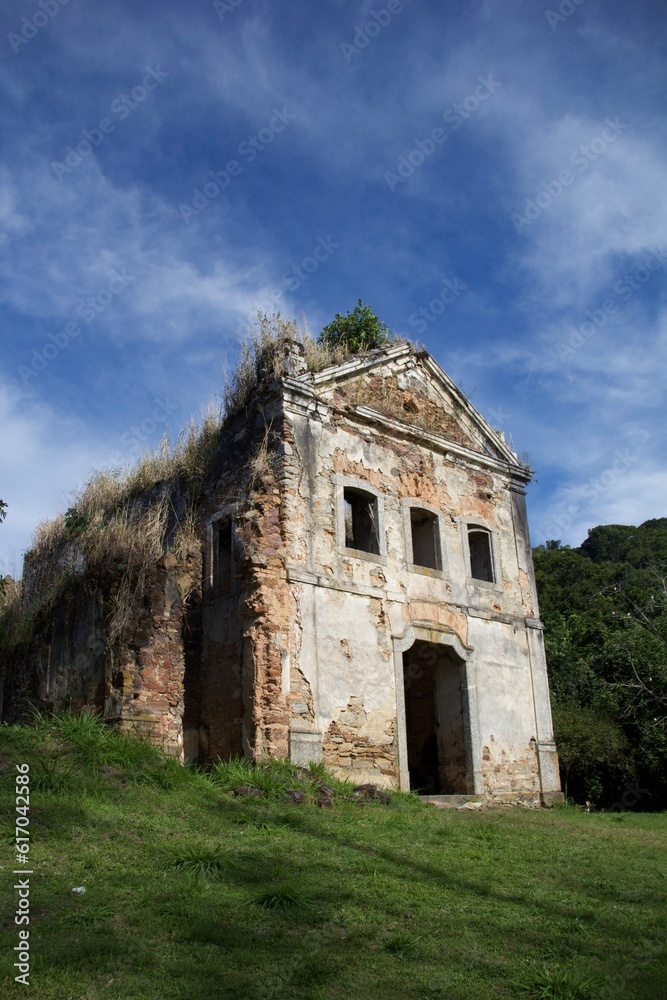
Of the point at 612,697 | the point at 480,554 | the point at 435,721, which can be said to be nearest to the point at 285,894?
the point at 435,721

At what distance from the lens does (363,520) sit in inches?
600

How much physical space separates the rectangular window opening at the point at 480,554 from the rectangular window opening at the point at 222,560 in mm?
4927

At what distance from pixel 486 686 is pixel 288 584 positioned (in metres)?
4.76

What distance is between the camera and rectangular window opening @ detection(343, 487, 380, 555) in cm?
1487

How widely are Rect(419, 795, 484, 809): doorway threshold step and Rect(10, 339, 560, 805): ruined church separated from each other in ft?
1.49

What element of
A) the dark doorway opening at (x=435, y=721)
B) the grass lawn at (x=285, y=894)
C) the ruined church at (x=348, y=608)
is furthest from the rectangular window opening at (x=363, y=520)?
the grass lawn at (x=285, y=894)

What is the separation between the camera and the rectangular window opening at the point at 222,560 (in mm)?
14211

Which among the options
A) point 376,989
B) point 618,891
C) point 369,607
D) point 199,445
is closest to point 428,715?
point 369,607

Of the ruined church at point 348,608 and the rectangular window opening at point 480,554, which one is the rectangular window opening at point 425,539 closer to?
the ruined church at point 348,608

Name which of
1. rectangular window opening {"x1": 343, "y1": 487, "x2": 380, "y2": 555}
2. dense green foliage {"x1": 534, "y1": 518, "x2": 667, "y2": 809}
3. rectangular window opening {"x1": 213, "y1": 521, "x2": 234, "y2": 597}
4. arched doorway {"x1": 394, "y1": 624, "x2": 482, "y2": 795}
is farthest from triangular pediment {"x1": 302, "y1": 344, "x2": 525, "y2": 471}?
dense green foliage {"x1": 534, "y1": 518, "x2": 667, "y2": 809}

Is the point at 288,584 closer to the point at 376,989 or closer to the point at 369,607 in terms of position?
the point at 369,607

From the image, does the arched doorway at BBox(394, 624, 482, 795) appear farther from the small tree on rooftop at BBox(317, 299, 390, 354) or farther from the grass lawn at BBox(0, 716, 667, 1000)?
the small tree on rooftop at BBox(317, 299, 390, 354)

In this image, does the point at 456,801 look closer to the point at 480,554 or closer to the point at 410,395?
the point at 480,554

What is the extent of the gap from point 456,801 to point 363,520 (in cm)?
497
